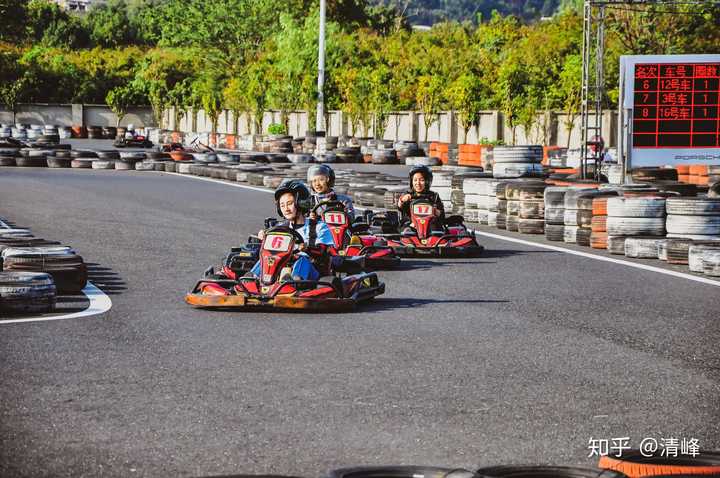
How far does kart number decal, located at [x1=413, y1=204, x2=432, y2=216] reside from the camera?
13336mm

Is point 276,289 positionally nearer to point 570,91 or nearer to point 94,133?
point 570,91

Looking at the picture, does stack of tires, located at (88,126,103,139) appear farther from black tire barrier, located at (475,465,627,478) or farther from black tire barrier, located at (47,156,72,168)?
black tire barrier, located at (475,465,627,478)

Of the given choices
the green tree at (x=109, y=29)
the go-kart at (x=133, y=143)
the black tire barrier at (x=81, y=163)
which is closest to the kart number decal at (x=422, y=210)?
the black tire barrier at (x=81, y=163)

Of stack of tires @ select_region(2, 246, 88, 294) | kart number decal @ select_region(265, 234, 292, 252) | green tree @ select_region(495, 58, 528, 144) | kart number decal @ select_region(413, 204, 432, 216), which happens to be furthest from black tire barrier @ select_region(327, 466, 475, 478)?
green tree @ select_region(495, 58, 528, 144)

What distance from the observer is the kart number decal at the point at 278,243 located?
30.1 feet

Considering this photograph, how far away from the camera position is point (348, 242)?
39.5 ft

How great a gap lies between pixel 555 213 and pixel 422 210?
2.88m

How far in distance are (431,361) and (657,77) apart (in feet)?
45.0

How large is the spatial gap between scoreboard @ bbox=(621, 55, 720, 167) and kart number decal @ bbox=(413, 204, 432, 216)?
724 centimetres

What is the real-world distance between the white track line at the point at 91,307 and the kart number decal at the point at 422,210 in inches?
159

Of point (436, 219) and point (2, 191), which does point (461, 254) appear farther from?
point (2, 191)

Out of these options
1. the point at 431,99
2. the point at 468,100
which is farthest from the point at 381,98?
the point at 468,100

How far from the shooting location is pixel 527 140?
140ft

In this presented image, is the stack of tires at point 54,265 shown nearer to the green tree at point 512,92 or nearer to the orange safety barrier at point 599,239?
the orange safety barrier at point 599,239
